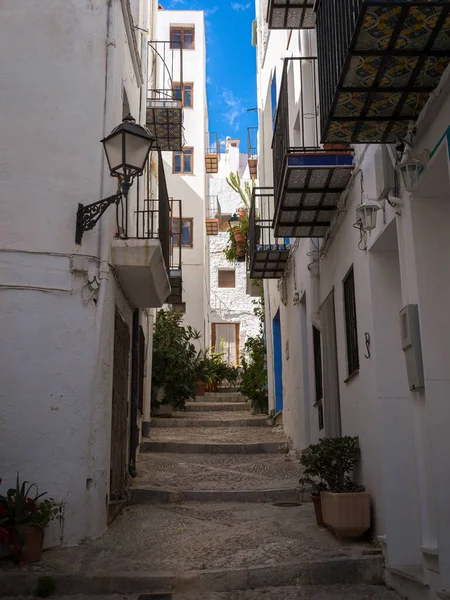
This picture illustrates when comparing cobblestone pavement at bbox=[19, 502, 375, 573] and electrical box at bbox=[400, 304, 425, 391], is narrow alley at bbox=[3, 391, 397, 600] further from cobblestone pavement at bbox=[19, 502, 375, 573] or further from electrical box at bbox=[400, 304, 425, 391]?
electrical box at bbox=[400, 304, 425, 391]

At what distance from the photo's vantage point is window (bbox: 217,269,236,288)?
103ft

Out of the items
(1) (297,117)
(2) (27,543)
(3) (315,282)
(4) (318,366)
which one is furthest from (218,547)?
(1) (297,117)

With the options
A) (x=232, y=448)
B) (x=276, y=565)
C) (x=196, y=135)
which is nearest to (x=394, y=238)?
(x=276, y=565)

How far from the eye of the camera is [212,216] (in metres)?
30.3

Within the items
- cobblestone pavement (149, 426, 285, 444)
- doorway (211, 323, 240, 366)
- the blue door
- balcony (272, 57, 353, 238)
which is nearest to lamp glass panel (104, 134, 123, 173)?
balcony (272, 57, 353, 238)

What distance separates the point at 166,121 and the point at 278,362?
5.76 m

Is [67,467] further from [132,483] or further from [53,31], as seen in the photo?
[53,31]

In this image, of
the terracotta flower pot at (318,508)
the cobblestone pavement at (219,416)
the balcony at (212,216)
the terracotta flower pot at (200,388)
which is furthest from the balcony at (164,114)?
the balcony at (212,216)

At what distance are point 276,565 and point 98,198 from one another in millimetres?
4200

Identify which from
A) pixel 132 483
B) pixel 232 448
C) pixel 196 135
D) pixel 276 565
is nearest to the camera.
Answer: pixel 276 565

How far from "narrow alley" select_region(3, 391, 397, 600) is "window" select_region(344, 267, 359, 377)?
185cm

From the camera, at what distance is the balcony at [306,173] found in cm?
748

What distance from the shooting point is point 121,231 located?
8734mm

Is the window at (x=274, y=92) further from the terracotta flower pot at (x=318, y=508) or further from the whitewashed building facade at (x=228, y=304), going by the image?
the whitewashed building facade at (x=228, y=304)
